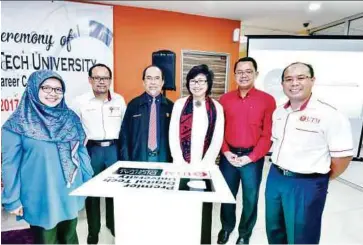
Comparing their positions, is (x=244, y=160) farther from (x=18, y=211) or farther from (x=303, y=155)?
(x=18, y=211)

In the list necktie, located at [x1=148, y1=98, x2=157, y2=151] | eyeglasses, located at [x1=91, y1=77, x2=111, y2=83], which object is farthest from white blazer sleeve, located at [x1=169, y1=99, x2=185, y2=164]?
eyeglasses, located at [x1=91, y1=77, x2=111, y2=83]

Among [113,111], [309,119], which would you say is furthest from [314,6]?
[113,111]

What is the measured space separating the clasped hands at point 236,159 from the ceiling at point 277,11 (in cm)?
82

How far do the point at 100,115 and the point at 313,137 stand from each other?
3.74 feet

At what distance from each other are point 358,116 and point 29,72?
1834 millimetres

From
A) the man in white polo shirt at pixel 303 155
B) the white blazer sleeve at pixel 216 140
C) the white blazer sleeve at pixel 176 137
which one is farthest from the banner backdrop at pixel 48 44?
the man in white polo shirt at pixel 303 155

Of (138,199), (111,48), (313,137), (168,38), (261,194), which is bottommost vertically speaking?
(261,194)

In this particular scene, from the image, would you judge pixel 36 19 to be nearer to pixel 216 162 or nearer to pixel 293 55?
pixel 216 162

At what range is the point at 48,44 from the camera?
139cm

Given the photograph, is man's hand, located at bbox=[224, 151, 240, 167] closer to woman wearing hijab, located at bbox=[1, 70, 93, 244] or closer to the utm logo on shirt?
the utm logo on shirt

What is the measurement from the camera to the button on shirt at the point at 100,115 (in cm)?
140

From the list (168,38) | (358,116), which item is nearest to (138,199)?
(358,116)

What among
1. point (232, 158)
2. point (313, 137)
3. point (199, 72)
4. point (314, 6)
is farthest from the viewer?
point (232, 158)

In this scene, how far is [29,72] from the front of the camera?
1309 millimetres
